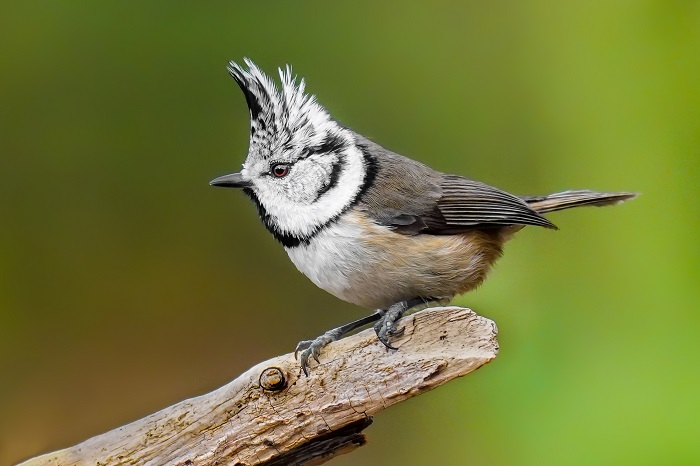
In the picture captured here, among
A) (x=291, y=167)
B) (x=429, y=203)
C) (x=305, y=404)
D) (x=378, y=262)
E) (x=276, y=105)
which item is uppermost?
(x=276, y=105)

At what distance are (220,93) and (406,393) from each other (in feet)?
6.32

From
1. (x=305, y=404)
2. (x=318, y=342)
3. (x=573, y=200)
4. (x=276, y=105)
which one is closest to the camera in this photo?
(x=305, y=404)

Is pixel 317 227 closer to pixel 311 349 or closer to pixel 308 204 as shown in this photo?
pixel 308 204

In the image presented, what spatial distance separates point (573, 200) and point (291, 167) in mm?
863

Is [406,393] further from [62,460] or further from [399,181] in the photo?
[62,460]

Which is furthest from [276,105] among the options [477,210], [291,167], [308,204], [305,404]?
[305,404]

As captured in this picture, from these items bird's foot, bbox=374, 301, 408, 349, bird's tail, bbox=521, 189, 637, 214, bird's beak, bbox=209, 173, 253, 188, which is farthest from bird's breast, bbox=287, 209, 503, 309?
bird's tail, bbox=521, 189, 637, 214

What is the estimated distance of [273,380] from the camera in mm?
1976

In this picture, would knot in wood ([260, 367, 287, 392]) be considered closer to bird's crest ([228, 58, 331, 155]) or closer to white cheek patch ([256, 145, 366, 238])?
white cheek patch ([256, 145, 366, 238])

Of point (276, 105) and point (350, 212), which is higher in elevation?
point (276, 105)

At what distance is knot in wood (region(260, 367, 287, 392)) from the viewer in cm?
197

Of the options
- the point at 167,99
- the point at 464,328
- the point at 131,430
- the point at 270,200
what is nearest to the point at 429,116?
the point at 167,99

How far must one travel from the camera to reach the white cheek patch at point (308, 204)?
2.17 m

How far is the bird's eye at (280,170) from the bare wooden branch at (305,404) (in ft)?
1.55
